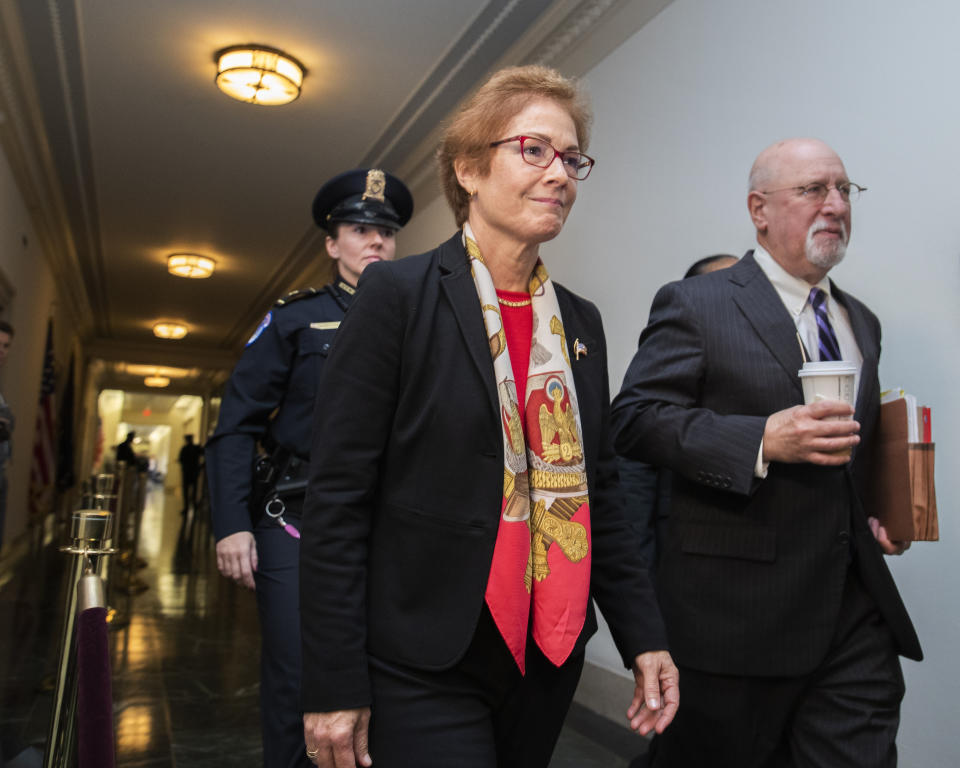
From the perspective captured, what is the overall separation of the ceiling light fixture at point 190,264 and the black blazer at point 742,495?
9350mm

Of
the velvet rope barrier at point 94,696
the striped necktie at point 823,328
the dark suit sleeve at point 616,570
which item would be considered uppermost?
the striped necktie at point 823,328

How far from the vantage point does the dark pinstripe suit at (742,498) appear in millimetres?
1732

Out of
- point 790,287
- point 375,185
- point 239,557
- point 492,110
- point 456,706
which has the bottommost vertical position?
point 456,706

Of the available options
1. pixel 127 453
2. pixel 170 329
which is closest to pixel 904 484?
pixel 127 453

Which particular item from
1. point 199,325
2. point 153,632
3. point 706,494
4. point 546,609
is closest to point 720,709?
point 706,494

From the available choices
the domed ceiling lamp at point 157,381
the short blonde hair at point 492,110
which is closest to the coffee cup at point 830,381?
the short blonde hair at point 492,110

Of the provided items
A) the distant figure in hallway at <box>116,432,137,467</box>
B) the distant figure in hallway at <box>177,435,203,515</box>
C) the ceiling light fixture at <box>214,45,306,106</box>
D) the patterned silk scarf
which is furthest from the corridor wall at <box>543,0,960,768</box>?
the distant figure in hallway at <box>177,435,203,515</box>

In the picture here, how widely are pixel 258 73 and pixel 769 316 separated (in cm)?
455

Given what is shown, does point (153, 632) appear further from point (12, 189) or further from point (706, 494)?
point (706, 494)

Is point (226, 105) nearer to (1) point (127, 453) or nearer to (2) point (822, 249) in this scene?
(1) point (127, 453)

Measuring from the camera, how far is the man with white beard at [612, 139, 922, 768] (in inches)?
67.6

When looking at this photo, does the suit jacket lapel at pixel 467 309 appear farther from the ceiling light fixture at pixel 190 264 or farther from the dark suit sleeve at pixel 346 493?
the ceiling light fixture at pixel 190 264

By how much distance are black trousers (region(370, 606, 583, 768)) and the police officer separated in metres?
0.87

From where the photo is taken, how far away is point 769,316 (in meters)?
1.87
